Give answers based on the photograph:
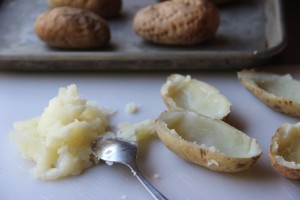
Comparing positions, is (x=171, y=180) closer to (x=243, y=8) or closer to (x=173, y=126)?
(x=173, y=126)

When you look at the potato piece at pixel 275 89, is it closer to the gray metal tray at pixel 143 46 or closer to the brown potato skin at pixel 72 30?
the gray metal tray at pixel 143 46

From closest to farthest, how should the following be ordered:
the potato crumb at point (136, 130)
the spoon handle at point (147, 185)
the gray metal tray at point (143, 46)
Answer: the spoon handle at point (147, 185) → the potato crumb at point (136, 130) → the gray metal tray at point (143, 46)

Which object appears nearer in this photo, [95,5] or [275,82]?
[275,82]

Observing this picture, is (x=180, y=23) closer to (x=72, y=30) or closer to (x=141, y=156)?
(x=72, y=30)

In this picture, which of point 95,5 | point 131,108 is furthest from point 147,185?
point 95,5

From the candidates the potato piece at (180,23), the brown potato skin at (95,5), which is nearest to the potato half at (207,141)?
the potato piece at (180,23)

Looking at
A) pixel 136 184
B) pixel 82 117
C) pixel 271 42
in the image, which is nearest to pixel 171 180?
pixel 136 184

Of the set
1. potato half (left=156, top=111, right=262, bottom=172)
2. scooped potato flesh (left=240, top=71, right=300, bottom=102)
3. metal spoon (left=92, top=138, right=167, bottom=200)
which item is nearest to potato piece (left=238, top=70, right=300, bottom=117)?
scooped potato flesh (left=240, top=71, right=300, bottom=102)
